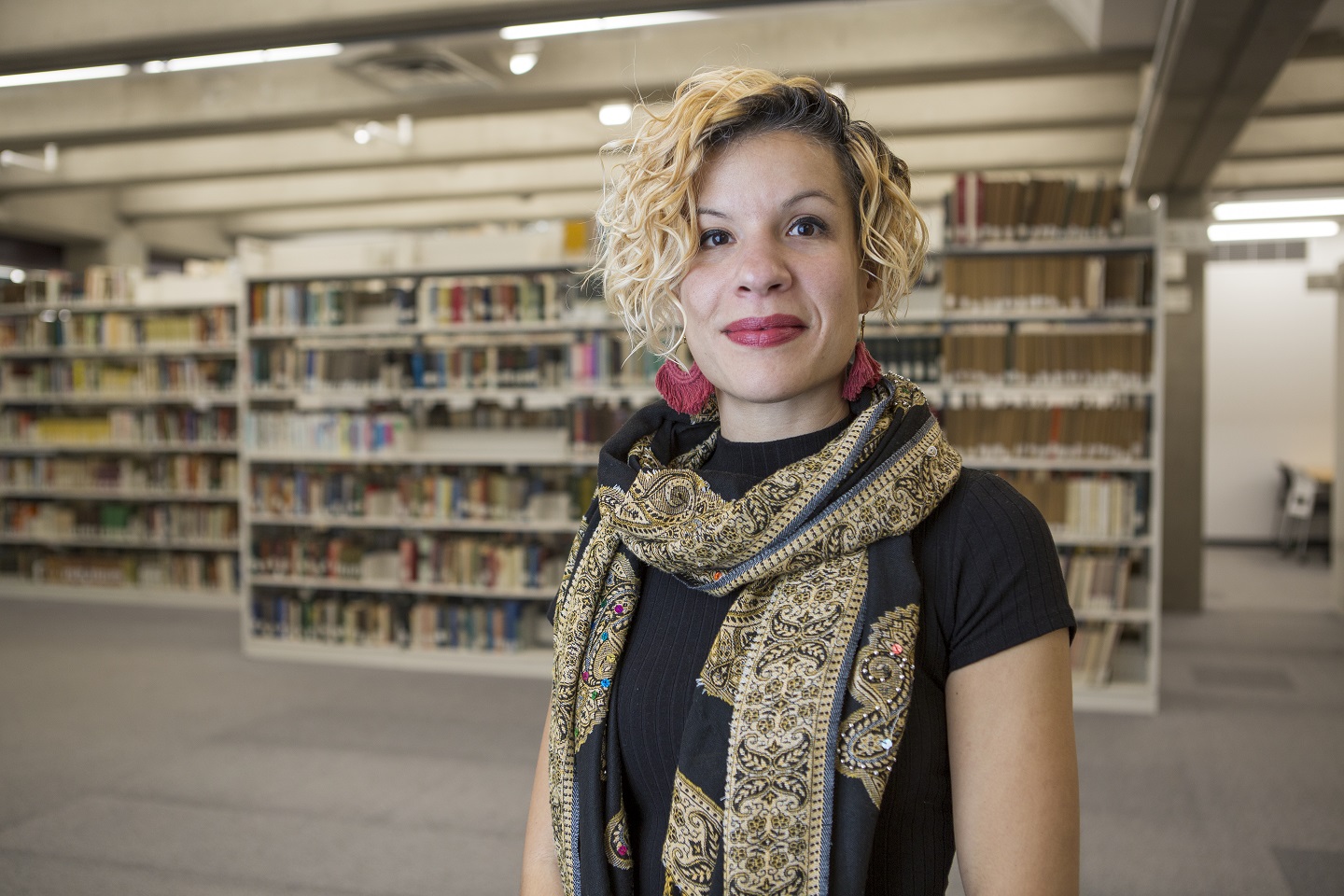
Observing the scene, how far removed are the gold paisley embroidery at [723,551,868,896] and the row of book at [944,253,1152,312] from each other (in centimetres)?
425

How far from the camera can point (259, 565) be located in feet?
20.0

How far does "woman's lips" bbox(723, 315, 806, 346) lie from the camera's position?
3.51 ft

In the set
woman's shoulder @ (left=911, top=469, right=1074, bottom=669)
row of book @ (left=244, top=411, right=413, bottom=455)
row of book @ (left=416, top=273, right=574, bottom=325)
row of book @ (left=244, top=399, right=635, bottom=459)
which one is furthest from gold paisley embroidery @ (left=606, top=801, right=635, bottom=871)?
row of book @ (left=244, top=411, right=413, bottom=455)

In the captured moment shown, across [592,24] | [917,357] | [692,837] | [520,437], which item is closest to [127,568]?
[520,437]

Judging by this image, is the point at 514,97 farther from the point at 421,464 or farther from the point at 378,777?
the point at 378,777

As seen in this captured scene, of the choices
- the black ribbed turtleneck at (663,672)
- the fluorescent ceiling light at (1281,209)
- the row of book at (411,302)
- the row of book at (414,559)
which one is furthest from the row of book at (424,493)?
the fluorescent ceiling light at (1281,209)

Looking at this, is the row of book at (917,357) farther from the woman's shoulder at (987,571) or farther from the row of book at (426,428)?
the woman's shoulder at (987,571)

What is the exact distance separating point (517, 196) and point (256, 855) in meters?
8.27

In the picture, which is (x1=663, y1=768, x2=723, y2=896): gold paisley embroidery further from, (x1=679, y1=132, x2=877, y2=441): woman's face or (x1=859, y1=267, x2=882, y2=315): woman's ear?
(x1=859, y1=267, x2=882, y2=315): woman's ear

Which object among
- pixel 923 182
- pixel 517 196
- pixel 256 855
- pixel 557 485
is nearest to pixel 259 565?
pixel 557 485

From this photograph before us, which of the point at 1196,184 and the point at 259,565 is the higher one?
the point at 1196,184

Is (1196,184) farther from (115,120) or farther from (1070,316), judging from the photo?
(115,120)

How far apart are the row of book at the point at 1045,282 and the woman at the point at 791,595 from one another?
4.02 meters

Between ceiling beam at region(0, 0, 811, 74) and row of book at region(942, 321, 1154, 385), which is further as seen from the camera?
row of book at region(942, 321, 1154, 385)
